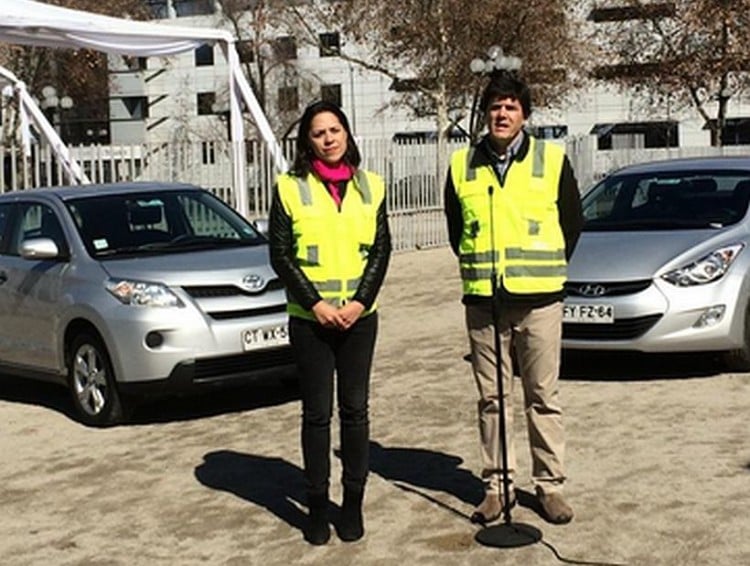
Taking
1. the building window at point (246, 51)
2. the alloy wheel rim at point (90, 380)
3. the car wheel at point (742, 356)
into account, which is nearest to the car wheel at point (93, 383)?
the alloy wheel rim at point (90, 380)

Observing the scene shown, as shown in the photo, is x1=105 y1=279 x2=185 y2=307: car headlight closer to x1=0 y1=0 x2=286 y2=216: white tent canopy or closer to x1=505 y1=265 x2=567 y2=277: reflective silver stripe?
x1=505 y1=265 x2=567 y2=277: reflective silver stripe

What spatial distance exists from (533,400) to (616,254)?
361 centimetres

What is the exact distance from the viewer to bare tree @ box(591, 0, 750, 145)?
117 ft

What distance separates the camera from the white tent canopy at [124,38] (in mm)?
15891

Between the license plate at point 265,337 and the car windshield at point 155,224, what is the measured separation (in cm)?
103

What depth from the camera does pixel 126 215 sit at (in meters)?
9.41

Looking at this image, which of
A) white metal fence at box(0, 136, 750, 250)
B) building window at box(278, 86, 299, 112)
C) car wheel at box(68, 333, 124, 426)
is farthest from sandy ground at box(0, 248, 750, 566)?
building window at box(278, 86, 299, 112)

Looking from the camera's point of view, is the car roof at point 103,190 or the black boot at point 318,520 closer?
the black boot at point 318,520

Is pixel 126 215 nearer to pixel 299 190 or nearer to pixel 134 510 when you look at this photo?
pixel 134 510

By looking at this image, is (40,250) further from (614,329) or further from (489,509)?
(489,509)

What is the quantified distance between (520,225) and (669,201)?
478 centimetres

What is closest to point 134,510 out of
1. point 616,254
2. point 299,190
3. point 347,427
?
point 347,427

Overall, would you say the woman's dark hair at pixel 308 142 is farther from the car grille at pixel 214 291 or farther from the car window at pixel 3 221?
the car window at pixel 3 221

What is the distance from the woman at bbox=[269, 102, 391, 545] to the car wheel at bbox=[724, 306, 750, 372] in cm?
427
